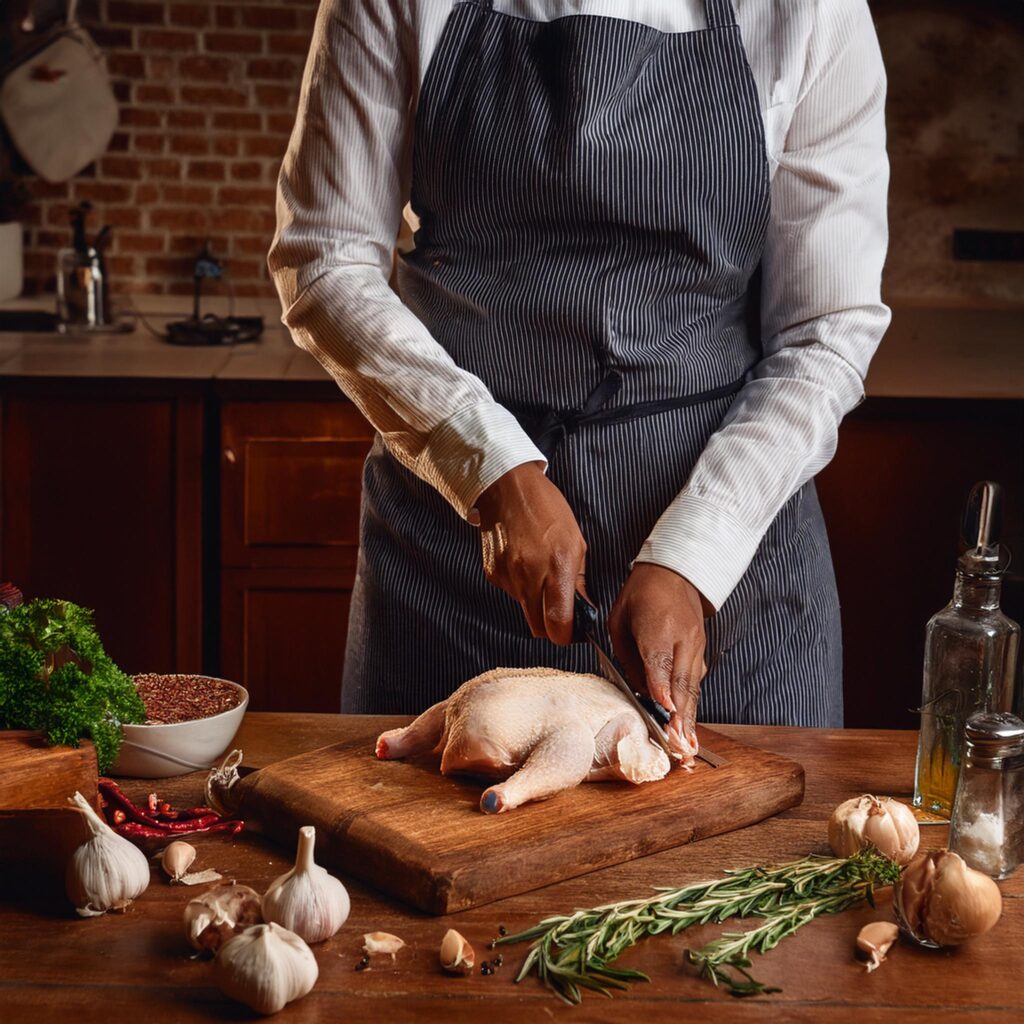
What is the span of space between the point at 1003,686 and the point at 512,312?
24.4 inches

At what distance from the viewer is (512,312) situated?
59.4 inches

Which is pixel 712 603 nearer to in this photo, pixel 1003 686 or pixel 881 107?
pixel 1003 686

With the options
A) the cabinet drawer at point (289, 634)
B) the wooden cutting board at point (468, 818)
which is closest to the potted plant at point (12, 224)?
the cabinet drawer at point (289, 634)

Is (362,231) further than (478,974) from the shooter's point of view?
Yes

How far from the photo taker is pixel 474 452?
1369mm

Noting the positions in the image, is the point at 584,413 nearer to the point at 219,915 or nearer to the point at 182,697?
the point at 182,697

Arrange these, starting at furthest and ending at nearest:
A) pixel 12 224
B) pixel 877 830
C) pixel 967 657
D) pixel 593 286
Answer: pixel 12 224 < pixel 593 286 < pixel 967 657 < pixel 877 830

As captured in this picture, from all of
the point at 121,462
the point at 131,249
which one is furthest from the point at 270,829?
the point at 131,249

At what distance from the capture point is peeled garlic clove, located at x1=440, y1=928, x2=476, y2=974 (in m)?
0.93

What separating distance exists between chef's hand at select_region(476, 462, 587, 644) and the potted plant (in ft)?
8.24

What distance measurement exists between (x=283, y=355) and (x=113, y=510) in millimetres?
481

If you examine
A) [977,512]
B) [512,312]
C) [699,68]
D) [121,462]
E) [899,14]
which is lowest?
[121,462]

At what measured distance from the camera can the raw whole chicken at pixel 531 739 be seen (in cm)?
116

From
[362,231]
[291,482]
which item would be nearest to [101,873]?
[362,231]
